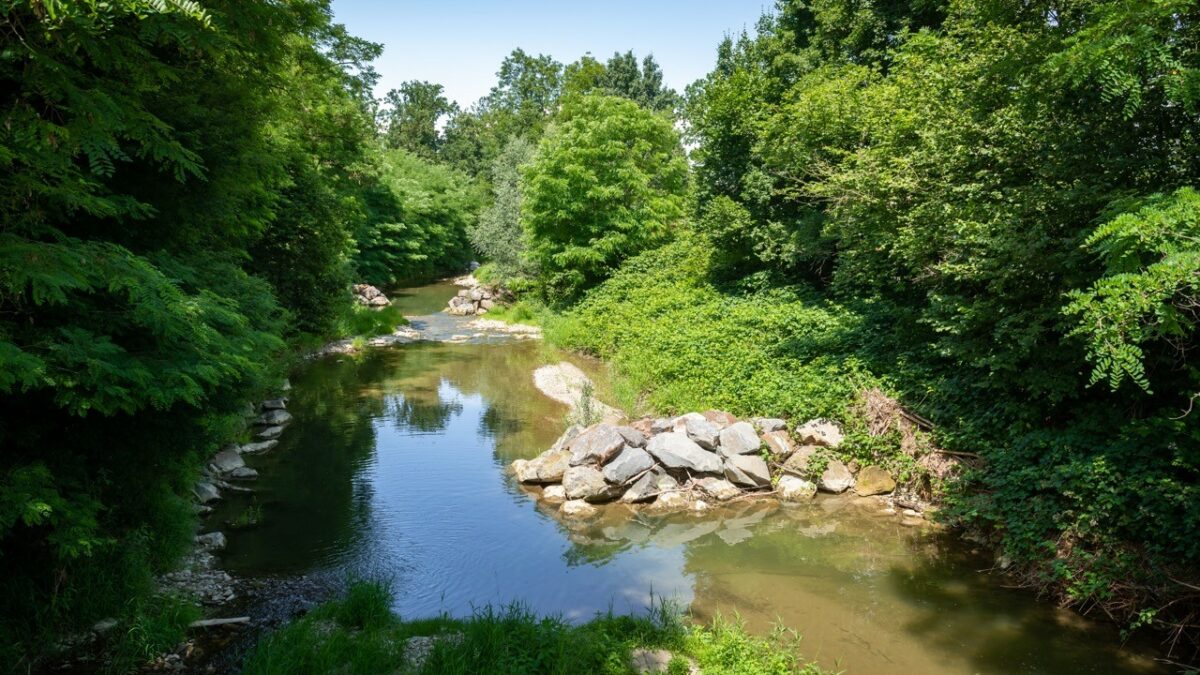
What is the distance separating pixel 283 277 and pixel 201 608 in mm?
14443

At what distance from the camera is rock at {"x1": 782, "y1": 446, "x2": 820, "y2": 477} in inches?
461

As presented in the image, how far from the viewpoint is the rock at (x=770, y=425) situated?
12539 millimetres

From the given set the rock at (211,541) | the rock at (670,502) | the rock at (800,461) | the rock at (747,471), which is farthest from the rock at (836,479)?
the rock at (211,541)

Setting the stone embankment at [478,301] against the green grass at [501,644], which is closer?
the green grass at [501,644]

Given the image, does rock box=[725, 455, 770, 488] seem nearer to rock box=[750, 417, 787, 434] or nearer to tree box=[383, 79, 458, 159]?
rock box=[750, 417, 787, 434]

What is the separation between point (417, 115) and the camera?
72.1 metres

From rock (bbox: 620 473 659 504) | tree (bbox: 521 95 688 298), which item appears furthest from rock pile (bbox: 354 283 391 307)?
rock (bbox: 620 473 659 504)

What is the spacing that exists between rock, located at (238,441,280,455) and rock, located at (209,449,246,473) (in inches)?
30.1

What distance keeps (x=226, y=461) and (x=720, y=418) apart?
362 inches

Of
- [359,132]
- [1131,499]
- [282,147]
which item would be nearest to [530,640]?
[1131,499]

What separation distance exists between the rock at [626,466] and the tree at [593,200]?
15.5 metres

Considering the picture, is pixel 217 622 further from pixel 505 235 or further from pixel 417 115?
pixel 417 115

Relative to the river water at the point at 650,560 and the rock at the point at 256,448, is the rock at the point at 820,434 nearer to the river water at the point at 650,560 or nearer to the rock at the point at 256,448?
the river water at the point at 650,560

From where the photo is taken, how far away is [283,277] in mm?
20000
